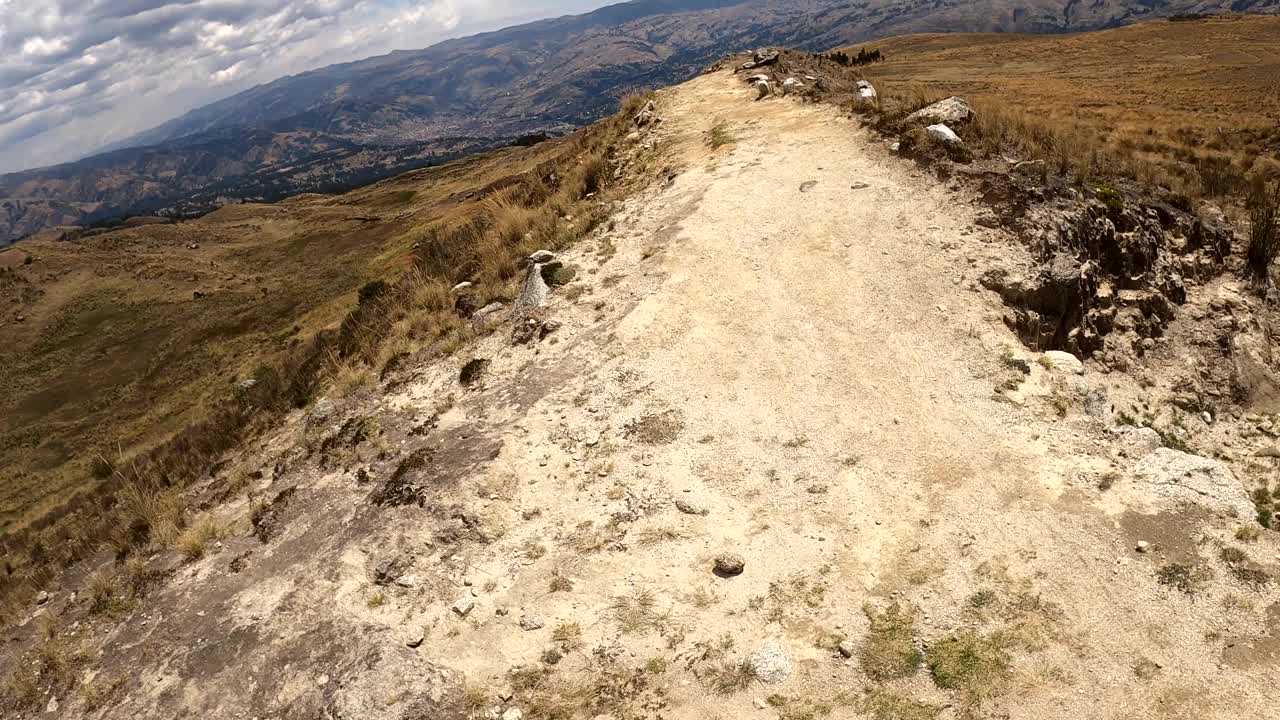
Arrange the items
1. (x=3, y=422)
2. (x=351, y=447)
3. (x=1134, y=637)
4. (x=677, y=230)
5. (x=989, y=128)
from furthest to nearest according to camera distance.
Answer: (x=3, y=422), (x=989, y=128), (x=677, y=230), (x=351, y=447), (x=1134, y=637)

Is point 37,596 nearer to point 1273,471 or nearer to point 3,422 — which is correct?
point 1273,471

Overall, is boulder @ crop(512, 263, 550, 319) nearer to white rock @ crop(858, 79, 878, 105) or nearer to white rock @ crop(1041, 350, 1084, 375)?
white rock @ crop(1041, 350, 1084, 375)

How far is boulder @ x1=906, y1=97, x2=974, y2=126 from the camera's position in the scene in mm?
17734

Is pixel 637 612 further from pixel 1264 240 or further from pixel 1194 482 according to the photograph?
pixel 1264 240

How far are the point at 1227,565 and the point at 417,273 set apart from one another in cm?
1885

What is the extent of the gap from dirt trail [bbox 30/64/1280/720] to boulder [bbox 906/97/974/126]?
5.41 m

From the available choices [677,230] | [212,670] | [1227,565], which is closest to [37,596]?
[212,670]

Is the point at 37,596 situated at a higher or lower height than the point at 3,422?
higher

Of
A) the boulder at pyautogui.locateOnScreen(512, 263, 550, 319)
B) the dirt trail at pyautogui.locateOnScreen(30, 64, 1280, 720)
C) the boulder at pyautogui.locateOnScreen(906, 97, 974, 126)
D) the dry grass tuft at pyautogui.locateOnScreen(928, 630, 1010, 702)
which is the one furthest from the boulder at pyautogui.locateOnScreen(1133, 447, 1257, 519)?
the boulder at pyautogui.locateOnScreen(906, 97, 974, 126)

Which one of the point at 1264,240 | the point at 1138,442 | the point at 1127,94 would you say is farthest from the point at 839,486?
the point at 1127,94

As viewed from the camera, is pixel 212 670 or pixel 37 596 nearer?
pixel 212 670

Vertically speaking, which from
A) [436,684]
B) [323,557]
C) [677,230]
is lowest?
[436,684]

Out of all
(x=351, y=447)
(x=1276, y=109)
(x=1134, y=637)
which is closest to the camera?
(x=1134, y=637)

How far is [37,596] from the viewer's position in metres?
10.7
